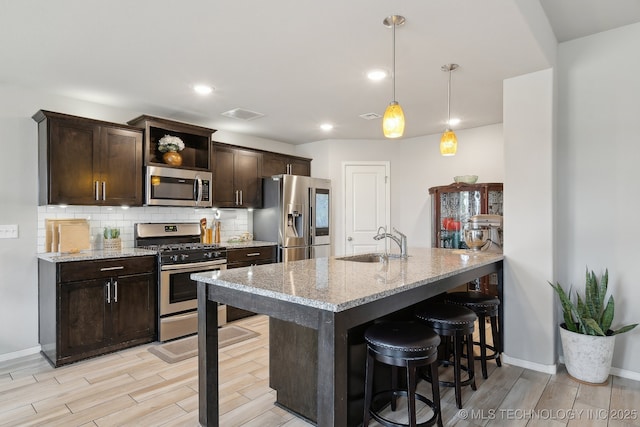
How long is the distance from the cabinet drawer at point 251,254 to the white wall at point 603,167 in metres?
3.18

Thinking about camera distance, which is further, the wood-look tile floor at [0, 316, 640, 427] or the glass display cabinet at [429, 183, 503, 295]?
the glass display cabinet at [429, 183, 503, 295]

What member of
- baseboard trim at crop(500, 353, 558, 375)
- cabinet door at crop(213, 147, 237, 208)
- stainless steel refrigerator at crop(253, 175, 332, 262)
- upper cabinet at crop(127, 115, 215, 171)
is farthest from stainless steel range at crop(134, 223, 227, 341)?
baseboard trim at crop(500, 353, 558, 375)

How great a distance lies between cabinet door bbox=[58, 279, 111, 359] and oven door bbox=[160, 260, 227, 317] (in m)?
0.49

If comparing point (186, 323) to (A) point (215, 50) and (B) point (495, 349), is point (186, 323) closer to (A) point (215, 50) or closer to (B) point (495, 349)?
(A) point (215, 50)

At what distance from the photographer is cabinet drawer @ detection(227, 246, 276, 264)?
14.3ft

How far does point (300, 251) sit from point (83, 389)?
9.46ft

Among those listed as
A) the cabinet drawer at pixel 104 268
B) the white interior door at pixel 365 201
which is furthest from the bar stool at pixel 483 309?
the cabinet drawer at pixel 104 268

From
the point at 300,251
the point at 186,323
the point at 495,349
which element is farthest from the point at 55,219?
the point at 495,349

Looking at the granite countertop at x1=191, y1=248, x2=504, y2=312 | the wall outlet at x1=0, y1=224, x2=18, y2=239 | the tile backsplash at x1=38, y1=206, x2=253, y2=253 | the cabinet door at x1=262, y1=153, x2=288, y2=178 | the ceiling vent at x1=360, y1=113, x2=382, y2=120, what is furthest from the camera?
the cabinet door at x1=262, y1=153, x2=288, y2=178

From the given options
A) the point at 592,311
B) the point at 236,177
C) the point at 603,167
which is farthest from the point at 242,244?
the point at 603,167

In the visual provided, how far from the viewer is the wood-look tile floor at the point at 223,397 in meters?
2.21

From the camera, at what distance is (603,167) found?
2832mm

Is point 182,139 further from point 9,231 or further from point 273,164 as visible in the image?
point 9,231

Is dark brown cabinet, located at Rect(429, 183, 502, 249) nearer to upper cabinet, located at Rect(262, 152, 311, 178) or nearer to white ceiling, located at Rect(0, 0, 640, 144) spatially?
white ceiling, located at Rect(0, 0, 640, 144)
